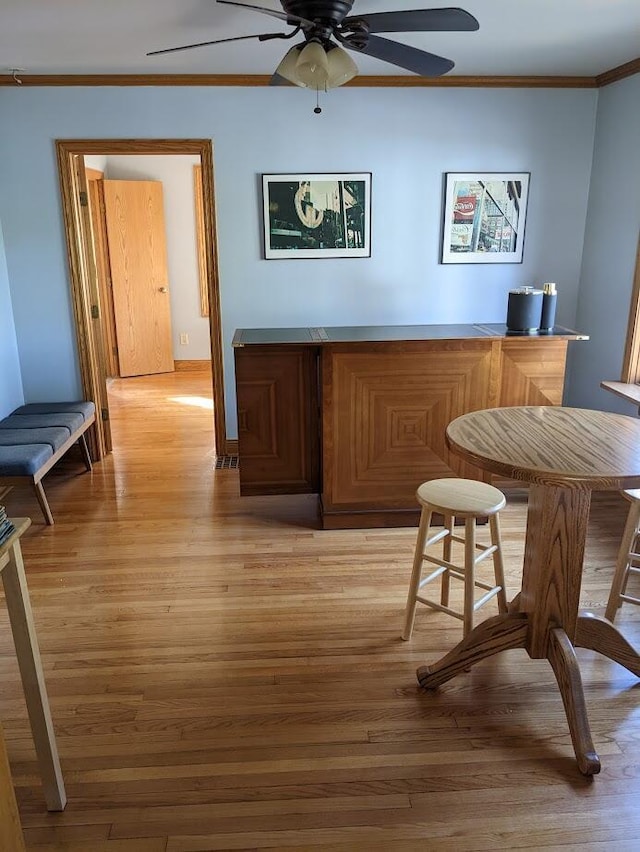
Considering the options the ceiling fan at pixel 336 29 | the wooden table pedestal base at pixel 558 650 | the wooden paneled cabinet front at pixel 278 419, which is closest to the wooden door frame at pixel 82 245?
the wooden paneled cabinet front at pixel 278 419

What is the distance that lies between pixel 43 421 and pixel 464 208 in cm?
297

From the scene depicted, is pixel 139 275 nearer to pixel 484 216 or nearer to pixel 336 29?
pixel 484 216

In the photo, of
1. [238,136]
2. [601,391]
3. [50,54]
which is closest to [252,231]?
[238,136]

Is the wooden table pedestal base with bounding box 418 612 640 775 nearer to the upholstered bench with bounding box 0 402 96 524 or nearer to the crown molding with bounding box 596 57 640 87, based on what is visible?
the upholstered bench with bounding box 0 402 96 524

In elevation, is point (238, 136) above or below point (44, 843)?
above

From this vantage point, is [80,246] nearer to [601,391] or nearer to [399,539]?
[399,539]

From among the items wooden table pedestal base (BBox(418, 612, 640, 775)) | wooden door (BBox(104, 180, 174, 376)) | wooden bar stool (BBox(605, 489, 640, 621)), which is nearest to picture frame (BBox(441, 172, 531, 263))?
wooden bar stool (BBox(605, 489, 640, 621))

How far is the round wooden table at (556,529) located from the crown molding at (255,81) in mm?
2675

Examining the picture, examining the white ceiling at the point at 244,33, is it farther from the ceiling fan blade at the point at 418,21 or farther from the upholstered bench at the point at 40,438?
the upholstered bench at the point at 40,438

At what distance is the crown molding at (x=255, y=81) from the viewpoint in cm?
387

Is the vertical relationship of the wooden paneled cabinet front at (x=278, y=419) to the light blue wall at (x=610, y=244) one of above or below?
below

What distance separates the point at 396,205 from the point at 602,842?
3.57 meters

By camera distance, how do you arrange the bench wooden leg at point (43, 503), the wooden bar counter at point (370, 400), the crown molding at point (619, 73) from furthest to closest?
1. the crown molding at point (619, 73)
2. the bench wooden leg at point (43, 503)
3. the wooden bar counter at point (370, 400)

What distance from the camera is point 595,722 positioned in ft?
6.74
